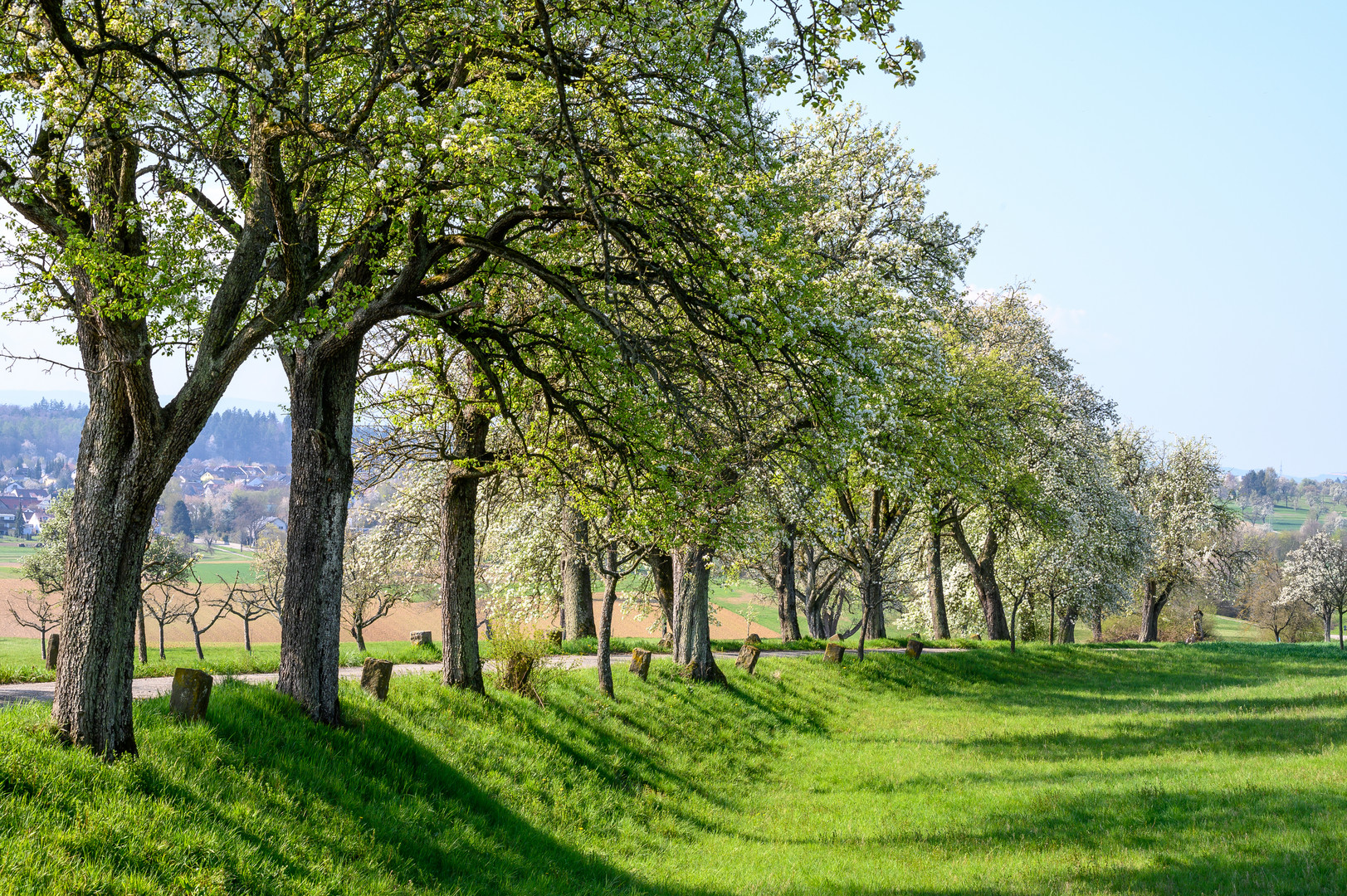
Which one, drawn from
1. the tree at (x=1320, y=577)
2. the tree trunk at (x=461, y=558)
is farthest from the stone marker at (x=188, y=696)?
the tree at (x=1320, y=577)

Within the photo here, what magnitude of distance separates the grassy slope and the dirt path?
1.49 metres

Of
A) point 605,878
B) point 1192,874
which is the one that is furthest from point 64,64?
point 1192,874

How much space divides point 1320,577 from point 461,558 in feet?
247

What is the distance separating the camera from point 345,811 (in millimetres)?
8898

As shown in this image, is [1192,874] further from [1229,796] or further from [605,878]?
[605,878]

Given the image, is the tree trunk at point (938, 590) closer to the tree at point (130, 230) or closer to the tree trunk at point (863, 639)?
the tree trunk at point (863, 639)

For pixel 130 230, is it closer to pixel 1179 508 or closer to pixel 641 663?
pixel 641 663

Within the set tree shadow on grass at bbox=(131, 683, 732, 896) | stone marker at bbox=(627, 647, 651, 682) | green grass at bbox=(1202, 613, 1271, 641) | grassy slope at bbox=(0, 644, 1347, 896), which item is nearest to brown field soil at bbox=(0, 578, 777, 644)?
green grass at bbox=(1202, 613, 1271, 641)

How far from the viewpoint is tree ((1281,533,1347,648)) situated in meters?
61.7

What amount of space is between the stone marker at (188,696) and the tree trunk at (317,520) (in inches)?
60.0

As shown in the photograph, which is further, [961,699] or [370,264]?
[961,699]

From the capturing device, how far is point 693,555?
20.7 meters

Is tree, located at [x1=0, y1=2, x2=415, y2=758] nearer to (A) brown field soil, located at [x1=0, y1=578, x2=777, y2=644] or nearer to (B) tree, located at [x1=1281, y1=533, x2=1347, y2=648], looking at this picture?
(A) brown field soil, located at [x1=0, y1=578, x2=777, y2=644]

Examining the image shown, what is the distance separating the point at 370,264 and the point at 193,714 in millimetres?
5561
